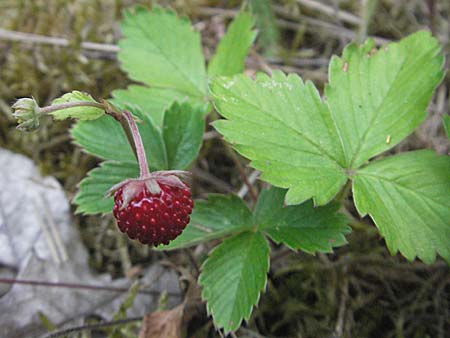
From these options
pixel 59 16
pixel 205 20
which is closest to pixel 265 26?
pixel 205 20

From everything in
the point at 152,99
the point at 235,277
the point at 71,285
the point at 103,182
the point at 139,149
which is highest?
the point at 139,149

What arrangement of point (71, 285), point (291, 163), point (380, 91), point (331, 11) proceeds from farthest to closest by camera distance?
1. point (331, 11)
2. point (71, 285)
3. point (380, 91)
4. point (291, 163)

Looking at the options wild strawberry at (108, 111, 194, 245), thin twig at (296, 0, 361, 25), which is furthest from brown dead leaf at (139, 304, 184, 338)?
thin twig at (296, 0, 361, 25)

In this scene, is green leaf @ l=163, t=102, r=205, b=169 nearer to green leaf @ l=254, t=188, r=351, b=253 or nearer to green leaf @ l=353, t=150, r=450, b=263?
green leaf @ l=254, t=188, r=351, b=253

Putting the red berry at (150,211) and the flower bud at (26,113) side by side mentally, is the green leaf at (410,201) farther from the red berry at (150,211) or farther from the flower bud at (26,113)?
the flower bud at (26,113)

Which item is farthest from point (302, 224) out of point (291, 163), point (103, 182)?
point (103, 182)

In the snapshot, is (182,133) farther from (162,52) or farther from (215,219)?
(162,52)
